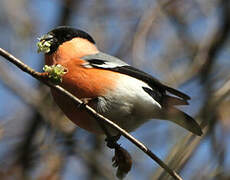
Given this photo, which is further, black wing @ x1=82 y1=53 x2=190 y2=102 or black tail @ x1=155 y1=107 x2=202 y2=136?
black wing @ x1=82 y1=53 x2=190 y2=102

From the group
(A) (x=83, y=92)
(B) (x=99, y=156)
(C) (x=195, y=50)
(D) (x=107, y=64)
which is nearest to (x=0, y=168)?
(A) (x=83, y=92)

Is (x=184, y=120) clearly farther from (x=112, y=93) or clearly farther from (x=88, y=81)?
(x=88, y=81)

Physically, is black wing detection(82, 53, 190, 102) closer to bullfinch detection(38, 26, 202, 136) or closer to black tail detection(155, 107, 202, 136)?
bullfinch detection(38, 26, 202, 136)

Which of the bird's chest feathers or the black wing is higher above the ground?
the black wing

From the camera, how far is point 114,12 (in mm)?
5582

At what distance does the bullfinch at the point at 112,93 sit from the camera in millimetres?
3004

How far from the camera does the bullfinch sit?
9.86ft

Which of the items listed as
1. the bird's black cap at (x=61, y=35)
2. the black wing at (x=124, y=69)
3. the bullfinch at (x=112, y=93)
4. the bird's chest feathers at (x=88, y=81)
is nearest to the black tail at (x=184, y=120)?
the bullfinch at (x=112, y=93)

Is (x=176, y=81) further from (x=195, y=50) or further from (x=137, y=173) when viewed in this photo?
(x=137, y=173)

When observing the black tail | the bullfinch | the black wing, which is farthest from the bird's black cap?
the black tail

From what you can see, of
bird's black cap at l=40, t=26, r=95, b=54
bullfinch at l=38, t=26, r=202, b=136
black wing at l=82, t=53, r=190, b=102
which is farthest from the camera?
bird's black cap at l=40, t=26, r=95, b=54

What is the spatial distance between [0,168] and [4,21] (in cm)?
279

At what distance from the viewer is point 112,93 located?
3.06m

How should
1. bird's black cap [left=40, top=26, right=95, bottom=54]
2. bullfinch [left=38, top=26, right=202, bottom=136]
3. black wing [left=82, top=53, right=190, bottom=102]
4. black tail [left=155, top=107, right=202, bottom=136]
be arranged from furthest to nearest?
bird's black cap [left=40, top=26, right=95, bottom=54] → black wing [left=82, top=53, right=190, bottom=102] → bullfinch [left=38, top=26, right=202, bottom=136] → black tail [left=155, top=107, right=202, bottom=136]
